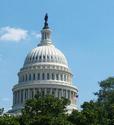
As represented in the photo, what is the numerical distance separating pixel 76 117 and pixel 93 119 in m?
2.28

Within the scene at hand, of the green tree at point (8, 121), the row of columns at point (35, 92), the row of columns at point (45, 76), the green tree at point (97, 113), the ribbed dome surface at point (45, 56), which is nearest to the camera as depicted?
the green tree at point (8, 121)

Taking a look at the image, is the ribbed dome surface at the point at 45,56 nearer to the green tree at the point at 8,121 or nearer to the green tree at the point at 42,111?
the green tree at the point at 42,111

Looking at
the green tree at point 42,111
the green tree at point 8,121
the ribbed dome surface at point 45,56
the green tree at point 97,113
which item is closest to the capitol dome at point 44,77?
the ribbed dome surface at point 45,56

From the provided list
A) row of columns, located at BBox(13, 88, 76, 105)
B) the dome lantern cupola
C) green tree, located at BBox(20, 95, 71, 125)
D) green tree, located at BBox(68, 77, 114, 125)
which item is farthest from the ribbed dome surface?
green tree, located at BBox(20, 95, 71, 125)

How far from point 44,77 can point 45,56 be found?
6.08 metres

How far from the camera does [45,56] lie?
171m

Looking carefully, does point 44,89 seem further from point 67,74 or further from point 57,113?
point 57,113

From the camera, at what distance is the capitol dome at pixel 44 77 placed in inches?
6540

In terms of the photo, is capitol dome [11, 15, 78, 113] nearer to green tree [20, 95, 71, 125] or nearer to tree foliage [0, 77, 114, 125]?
tree foliage [0, 77, 114, 125]

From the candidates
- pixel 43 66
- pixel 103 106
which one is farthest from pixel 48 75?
pixel 103 106

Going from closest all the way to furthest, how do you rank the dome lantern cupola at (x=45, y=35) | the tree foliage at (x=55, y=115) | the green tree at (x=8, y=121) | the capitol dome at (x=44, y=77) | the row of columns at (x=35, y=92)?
the green tree at (x=8, y=121) < the tree foliage at (x=55, y=115) < the row of columns at (x=35, y=92) < the capitol dome at (x=44, y=77) < the dome lantern cupola at (x=45, y=35)

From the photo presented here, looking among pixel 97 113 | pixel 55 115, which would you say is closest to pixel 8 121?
pixel 55 115

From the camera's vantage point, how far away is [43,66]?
168375 millimetres

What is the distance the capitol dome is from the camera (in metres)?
166
